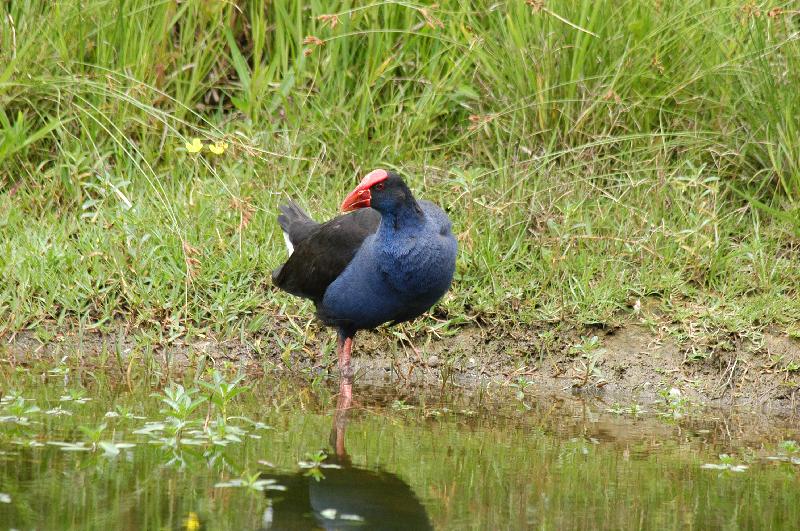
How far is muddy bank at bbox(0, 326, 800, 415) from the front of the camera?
554 centimetres

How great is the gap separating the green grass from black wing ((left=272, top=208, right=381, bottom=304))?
33cm

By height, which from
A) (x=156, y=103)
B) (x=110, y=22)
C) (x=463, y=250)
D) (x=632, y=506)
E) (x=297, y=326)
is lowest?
(x=632, y=506)

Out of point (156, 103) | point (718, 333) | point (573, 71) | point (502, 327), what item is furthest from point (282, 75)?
point (718, 333)

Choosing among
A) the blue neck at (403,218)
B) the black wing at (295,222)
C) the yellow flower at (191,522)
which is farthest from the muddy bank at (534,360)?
the yellow flower at (191,522)

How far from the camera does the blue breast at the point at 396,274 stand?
513cm

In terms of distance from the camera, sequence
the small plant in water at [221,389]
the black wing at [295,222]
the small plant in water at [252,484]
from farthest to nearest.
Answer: the black wing at [295,222], the small plant in water at [221,389], the small plant in water at [252,484]

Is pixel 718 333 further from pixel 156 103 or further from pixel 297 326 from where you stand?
pixel 156 103

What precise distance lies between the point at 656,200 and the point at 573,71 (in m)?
0.87

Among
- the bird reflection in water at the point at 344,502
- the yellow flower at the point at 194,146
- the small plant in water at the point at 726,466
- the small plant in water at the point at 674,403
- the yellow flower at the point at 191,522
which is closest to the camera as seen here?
the yellow flower at the point at 191,522

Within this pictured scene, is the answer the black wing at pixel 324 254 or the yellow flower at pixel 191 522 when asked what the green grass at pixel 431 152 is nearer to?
the black wing at pixel 324 254

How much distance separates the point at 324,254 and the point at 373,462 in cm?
156

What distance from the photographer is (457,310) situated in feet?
19.5

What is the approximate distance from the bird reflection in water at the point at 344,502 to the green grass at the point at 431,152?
6.07 ft

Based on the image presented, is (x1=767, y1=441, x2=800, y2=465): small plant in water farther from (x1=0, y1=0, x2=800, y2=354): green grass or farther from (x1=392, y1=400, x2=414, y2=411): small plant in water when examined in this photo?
(x1=392, y1=400, x2=414, y2=411): small plant in water
